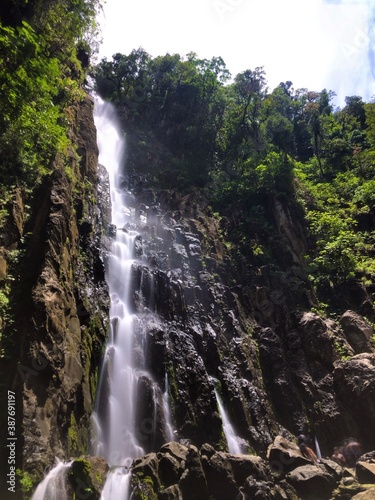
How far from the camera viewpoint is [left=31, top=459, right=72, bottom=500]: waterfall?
296 inches

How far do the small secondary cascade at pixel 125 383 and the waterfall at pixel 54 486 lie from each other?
150 cm

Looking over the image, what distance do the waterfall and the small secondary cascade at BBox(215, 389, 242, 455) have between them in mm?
7094

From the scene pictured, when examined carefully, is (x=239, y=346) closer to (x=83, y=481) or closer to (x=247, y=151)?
(x=83, y=481)

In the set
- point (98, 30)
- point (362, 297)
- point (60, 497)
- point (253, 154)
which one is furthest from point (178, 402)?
point (253, 154)

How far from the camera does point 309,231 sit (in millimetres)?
25641

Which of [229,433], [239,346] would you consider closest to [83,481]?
[229,433]

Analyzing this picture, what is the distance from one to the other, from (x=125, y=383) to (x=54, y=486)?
5.27 meters

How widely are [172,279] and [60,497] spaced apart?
11.5 metres

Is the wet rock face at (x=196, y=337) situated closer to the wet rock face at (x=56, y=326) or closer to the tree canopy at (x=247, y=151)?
the wet rock face at (x=56, y=326)

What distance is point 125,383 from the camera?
12969 millimetres

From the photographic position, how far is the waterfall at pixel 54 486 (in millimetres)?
7508

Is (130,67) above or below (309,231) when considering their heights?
above

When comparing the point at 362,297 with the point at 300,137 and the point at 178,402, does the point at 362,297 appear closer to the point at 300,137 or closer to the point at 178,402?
the point at 178,402

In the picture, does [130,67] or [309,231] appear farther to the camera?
[130,67]
